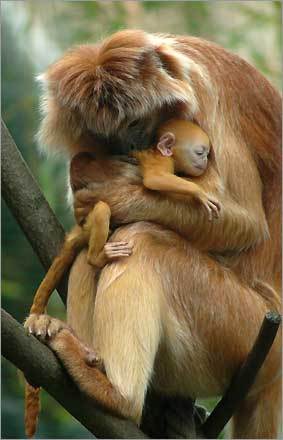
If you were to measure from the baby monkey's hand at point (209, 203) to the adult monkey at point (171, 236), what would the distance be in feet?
0.23

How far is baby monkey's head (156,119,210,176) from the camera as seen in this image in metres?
4.21

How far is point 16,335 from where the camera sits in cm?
349

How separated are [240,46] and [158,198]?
4202mm

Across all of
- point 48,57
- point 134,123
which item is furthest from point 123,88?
point 48,57

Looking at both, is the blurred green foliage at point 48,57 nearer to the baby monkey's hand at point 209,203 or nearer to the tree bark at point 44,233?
the tree bark at point 44,233

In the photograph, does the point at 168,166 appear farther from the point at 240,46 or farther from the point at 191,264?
the point at 240,46

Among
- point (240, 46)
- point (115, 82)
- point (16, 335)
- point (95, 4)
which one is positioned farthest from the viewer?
point (95, 4)

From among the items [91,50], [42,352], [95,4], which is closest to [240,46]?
[95,4]

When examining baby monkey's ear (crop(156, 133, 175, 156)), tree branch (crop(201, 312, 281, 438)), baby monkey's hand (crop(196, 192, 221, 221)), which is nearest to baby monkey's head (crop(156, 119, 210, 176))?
baby monkey's ear (crop(156, 133, 175, 156))

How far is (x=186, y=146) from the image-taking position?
13.8 ft

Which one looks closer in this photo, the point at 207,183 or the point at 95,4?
the point at 207,183

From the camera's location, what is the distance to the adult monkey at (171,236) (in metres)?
4.05

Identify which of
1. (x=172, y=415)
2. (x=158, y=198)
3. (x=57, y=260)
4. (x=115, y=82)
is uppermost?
(x=115, y=82)

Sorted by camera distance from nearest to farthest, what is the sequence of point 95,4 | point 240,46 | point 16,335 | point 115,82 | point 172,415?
point 16,335 → point 115,82 → point 172,415 → point 240,46 → point 95,4
